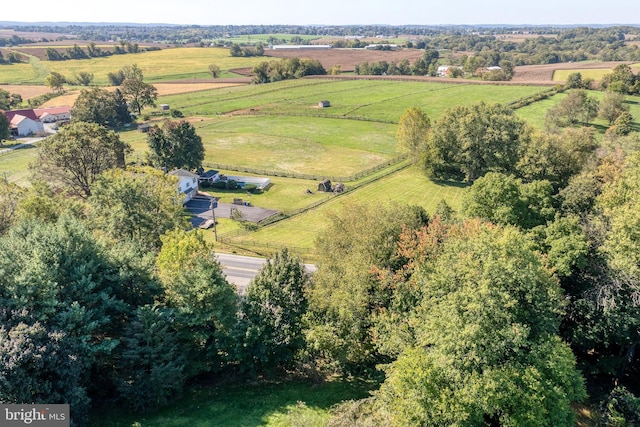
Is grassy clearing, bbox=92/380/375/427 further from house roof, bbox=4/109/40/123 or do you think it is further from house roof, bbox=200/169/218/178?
house roof, bbox=4/109/40/123

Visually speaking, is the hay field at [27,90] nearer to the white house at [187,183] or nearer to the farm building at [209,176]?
the farm building at [209,176]

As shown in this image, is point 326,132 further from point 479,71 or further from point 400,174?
point 479,71

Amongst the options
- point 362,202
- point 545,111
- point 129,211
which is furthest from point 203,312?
point 545,111

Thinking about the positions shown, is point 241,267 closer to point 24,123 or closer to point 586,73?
point 24,123

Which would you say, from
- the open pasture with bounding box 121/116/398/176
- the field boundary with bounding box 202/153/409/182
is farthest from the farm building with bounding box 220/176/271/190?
the open pasture with bounding box 121/116/398/176

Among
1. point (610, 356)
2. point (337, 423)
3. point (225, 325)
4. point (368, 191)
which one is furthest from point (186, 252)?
point (368, 191)

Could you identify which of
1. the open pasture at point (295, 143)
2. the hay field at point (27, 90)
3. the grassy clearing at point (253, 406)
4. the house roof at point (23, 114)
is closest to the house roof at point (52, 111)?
the house roof at point (23, 114)
